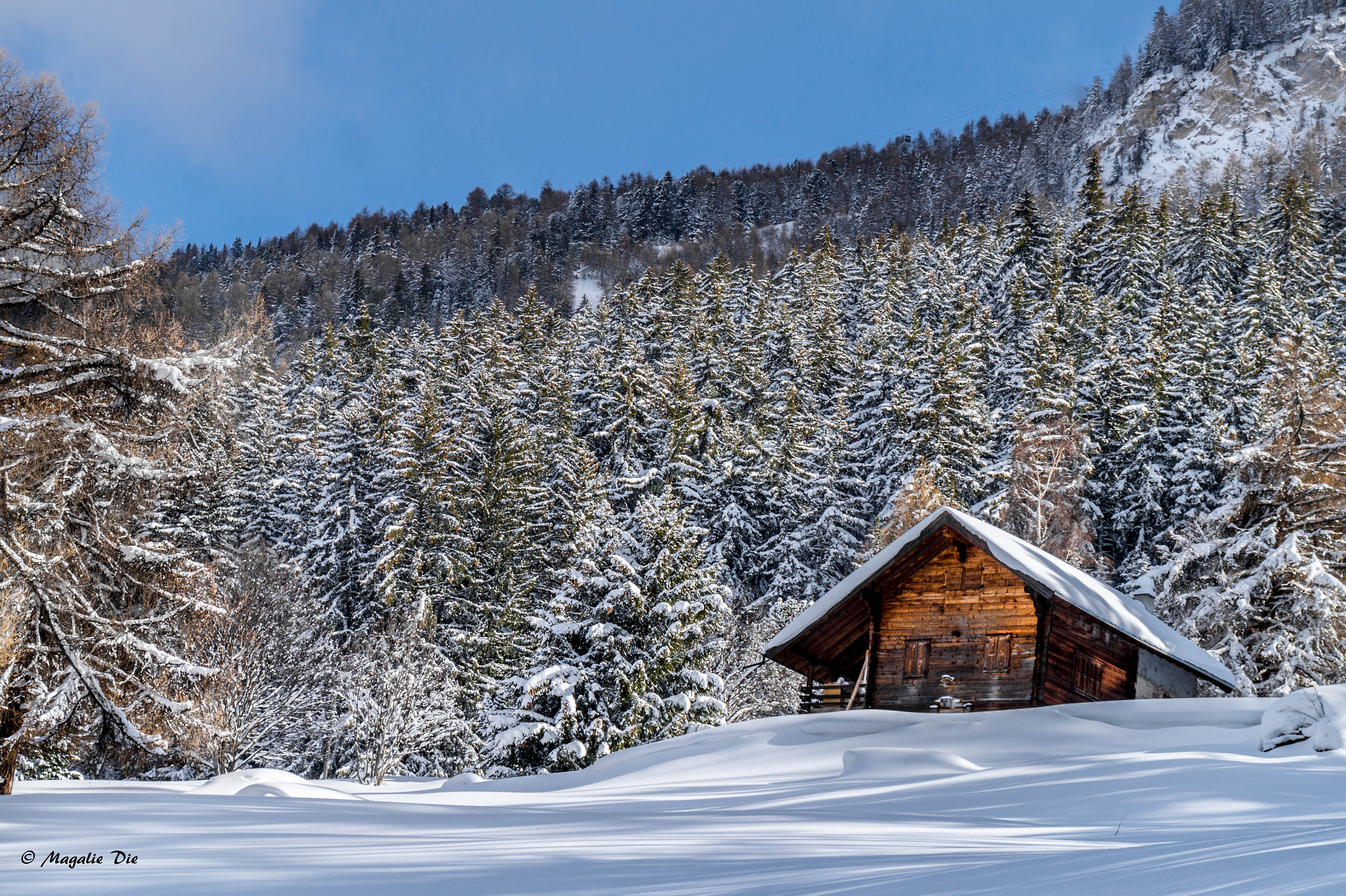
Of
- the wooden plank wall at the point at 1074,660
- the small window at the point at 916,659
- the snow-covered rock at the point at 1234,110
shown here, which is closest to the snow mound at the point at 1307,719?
the wooden plank wall at the point at 1074,660

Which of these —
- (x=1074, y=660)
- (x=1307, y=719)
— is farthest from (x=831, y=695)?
(x=1307, y=719)

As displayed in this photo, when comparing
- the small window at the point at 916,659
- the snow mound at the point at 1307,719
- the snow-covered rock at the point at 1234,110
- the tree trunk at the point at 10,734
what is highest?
the snow-covered rock at the point at 1234,110

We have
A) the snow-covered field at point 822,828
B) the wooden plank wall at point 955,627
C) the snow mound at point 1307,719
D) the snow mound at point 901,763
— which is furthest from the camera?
the wooden plank wall at point 955,627

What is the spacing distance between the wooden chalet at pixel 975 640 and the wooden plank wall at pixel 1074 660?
0.02 meters

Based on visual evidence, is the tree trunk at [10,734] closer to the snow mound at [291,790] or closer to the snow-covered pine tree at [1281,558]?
the snow mound at [291,790]

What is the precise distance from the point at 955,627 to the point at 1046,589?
12.5 ft

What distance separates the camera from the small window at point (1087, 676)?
1938cm

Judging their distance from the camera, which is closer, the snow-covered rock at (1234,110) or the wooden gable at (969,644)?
the wooden gable at (969,644)

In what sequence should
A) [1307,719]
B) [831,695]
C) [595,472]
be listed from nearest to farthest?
1. [1307,719]
2. [831,695]
3. [595,472]

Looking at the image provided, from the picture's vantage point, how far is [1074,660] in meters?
19.8

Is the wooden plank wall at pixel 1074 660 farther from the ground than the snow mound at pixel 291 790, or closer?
farther from the ground

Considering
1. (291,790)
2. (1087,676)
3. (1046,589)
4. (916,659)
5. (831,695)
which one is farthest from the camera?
(831,695)

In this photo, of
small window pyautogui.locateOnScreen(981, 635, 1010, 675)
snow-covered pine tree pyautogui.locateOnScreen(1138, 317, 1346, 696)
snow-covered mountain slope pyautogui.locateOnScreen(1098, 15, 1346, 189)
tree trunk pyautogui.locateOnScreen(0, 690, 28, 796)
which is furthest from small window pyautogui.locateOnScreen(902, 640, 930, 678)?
snow-covered mountain slope pyautogui.locateOnScreen(1098, 15, 1346, 189)

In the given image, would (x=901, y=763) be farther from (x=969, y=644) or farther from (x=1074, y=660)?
(x=1074, y=660)
